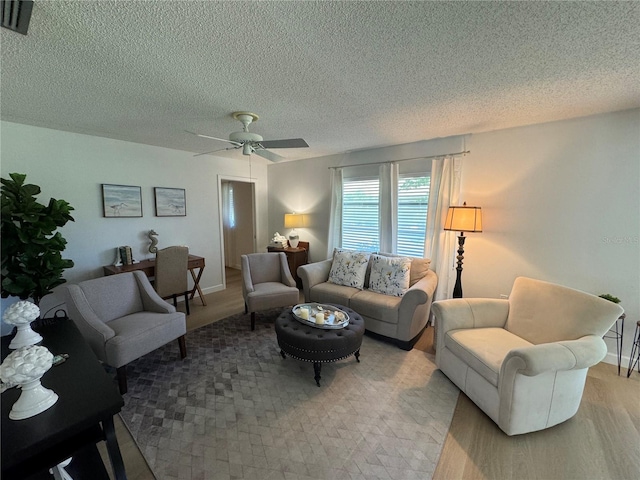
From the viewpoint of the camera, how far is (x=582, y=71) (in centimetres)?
164

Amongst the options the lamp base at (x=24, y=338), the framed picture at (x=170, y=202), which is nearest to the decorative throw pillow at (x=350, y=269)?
the framed picture at (x=170, y=202)

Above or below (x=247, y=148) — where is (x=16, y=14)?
above

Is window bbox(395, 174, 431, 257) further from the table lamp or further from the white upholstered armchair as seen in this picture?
the table lamp

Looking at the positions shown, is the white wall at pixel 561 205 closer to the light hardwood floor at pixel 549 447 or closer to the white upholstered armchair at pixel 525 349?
the white upholstered armchair at pixel 525 349

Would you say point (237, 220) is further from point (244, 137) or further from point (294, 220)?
point (244, 137)

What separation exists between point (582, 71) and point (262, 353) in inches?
133

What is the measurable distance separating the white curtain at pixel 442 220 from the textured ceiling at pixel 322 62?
0.62m

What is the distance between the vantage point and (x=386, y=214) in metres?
3.74

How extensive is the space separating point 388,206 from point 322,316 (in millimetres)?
2080

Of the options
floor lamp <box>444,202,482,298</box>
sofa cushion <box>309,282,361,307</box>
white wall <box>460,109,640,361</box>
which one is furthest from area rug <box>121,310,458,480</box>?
white wall <box>460,109,640,361</box>

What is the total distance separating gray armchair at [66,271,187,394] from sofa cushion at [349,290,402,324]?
1.86 m

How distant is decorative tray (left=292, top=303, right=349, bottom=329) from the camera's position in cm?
227

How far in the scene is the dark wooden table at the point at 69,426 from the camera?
99cm

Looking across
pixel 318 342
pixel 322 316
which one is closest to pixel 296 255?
pixel 322 316
